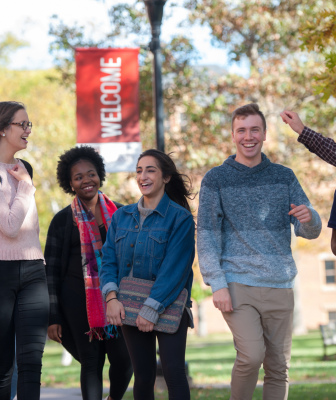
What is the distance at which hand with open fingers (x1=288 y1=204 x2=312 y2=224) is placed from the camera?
4688mm

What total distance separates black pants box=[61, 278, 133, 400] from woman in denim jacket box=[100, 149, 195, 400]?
0.92 meters

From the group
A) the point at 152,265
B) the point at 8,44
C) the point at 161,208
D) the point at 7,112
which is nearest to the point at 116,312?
the point at 152,265

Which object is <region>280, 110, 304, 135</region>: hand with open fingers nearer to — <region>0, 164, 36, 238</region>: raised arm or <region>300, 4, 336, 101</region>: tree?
<region>300, 4, 336, 101</region>: tree

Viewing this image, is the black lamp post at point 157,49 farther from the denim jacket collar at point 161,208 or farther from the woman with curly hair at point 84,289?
the denim jacket collar at point 161,208

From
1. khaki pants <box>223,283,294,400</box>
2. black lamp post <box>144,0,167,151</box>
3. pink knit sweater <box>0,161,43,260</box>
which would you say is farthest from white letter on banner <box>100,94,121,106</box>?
khaki pants <box>223,283,294,400</box>

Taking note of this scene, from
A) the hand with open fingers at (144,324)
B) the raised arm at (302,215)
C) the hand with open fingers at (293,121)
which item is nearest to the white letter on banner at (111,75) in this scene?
the hand with open fingers at (293,121)

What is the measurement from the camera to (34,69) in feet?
113

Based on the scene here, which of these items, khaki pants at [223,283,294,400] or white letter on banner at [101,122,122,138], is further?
white letter on banner at [101,122,122,138]

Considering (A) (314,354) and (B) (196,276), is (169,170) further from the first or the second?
(B) (196,276)

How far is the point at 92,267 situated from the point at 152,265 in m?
1.04

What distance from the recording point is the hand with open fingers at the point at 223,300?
4805 millimetres

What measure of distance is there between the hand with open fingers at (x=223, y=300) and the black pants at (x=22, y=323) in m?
1.18

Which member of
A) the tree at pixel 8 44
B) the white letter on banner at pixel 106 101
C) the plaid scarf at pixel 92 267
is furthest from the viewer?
the tree at pixel 8 44

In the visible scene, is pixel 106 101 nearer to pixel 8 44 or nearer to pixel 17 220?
pixel 17 220
